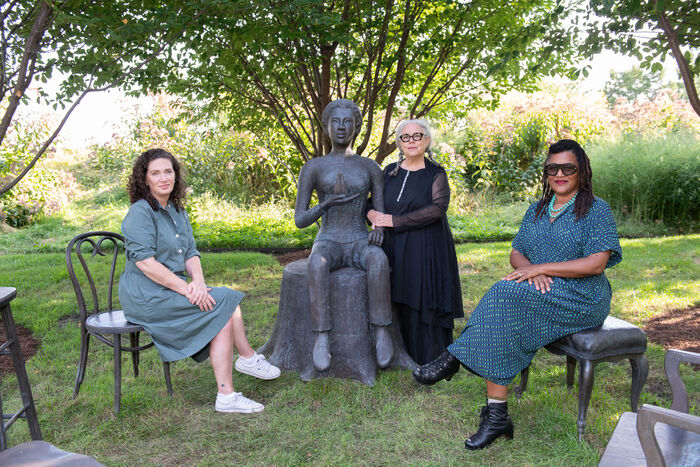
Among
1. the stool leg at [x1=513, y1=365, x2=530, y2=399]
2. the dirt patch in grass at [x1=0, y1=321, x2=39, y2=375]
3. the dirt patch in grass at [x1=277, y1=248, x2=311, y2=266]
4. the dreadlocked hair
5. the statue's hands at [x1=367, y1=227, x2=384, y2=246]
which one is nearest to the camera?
the dreadlocked hair

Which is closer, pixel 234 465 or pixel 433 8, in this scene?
pixel 234 465

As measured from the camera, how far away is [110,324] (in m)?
3.10

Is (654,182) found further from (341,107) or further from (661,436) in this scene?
(661,436)

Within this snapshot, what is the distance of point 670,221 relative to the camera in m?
9.22

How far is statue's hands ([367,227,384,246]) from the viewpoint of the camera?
362cm

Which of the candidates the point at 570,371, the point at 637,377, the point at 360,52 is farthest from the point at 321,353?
the point at 360,52

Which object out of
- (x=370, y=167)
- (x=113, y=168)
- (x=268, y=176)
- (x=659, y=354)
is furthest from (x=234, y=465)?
(x=113, y=168)

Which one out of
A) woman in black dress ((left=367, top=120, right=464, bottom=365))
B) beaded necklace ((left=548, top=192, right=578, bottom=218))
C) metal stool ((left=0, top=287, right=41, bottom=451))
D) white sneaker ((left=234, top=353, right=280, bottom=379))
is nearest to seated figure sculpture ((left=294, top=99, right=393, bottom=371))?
woman in black dress ((left=367, top=120, right=464, bottom=365))

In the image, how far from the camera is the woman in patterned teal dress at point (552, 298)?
273cm

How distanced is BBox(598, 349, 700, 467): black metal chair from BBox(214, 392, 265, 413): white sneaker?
2.07 m

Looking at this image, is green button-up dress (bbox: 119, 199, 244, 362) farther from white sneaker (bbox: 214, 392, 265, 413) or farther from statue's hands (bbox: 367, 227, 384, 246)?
statue's hands (bbox: 367, 227, 384, 246)

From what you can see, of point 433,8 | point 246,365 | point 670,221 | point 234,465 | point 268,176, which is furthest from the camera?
point 268,176

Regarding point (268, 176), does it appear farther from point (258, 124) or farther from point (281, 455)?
point (281, 455)

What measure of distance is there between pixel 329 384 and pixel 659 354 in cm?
246
